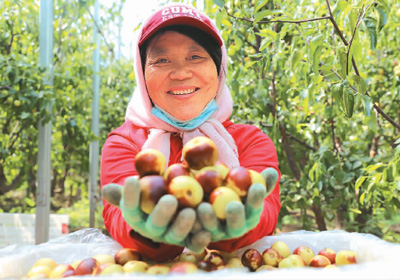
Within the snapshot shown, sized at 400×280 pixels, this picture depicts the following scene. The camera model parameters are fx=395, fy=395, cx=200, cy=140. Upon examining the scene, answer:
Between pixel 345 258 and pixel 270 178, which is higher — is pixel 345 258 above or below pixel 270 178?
below

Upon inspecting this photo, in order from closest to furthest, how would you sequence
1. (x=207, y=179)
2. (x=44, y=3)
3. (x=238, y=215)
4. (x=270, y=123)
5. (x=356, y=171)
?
1. (x=238, y=215)
2. (x=207, y=179)
3. (x=356, y=171)
4. (x=270, y=123)
5. (x=44, y=3)

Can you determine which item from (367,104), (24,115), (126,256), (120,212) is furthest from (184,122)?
(24,115)

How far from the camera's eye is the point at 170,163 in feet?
5.08

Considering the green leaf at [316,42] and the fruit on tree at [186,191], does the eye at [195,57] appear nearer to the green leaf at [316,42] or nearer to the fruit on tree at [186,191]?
the green leaf at [316,42]

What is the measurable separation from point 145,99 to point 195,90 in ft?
0.67

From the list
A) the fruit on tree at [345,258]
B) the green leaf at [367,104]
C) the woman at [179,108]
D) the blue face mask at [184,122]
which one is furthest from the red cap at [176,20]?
the fruit on tree at [345,258]

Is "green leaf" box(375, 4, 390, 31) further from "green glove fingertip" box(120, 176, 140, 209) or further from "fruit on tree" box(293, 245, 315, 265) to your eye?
"green glove fingertip" box(120, 176, 140, 209)

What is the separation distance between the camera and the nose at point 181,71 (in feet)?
4.79

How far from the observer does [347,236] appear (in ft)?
4.71

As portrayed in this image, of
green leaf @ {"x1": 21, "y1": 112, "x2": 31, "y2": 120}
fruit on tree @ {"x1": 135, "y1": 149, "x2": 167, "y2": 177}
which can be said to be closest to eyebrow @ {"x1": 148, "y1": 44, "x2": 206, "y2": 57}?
fruit on tree @ {"x1": 135, "y1": 149, "x2": 167, "y2": 177}

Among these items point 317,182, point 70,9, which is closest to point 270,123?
point 317,182

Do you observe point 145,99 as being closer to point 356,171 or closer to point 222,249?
point 222,249

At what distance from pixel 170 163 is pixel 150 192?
0.63 metres

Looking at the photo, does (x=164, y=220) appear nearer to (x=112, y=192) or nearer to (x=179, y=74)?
(x=112, y=192)
